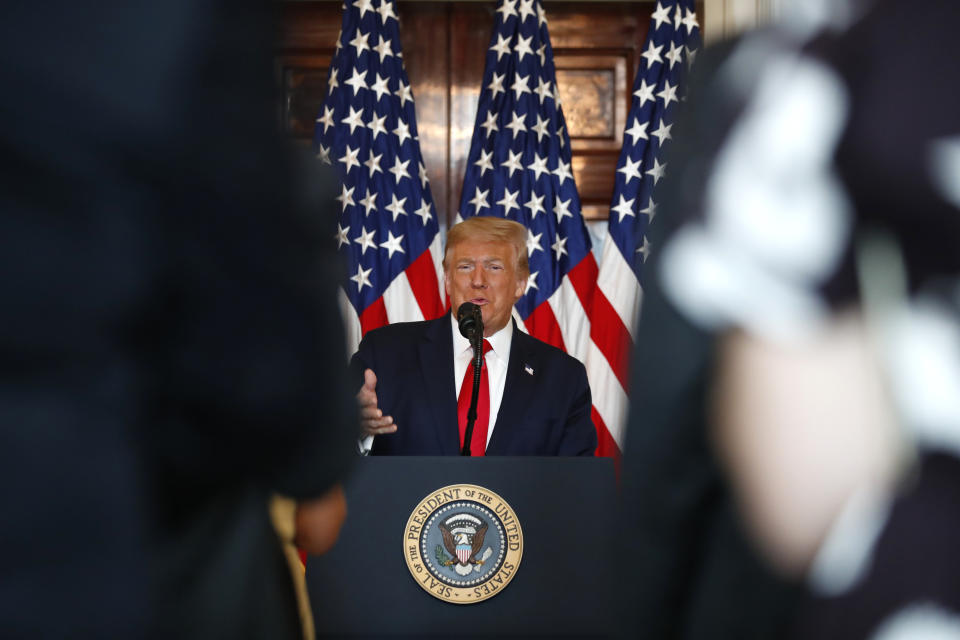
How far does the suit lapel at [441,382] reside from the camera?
3252mm

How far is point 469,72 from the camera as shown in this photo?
4930mm

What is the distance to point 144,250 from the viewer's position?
680mm

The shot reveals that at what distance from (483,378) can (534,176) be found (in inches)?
56.8

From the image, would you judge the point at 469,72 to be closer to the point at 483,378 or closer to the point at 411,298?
the point at 411,298

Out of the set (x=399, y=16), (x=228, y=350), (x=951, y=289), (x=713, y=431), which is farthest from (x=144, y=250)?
(x=399, y=16)

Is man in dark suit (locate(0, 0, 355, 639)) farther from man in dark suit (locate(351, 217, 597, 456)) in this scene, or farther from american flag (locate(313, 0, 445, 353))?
american flag (locate(313, 0, 445, 353))

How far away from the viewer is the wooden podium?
6.73 feet

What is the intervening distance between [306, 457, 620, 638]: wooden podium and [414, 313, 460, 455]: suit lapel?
1.06 metres

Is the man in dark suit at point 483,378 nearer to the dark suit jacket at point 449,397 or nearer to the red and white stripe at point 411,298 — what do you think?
the dark suit jacket at point 449,397

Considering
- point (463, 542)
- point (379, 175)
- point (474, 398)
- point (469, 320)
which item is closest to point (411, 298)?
point (379, 175)

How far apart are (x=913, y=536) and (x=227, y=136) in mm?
588

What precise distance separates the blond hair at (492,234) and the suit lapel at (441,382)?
1.34 ft

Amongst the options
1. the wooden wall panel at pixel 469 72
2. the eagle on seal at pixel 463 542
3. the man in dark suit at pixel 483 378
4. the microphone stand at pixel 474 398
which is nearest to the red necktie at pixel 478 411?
the man in dark suit at pixel 483 378

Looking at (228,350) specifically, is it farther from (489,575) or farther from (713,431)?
(489,575)
